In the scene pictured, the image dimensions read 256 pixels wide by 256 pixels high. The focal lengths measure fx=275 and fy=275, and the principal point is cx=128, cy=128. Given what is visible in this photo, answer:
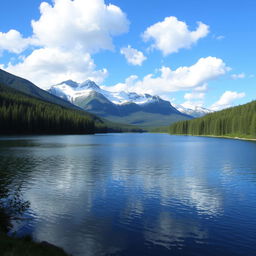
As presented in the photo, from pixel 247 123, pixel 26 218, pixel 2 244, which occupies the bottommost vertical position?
pixel 26 218

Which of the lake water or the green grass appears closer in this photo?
the green grass

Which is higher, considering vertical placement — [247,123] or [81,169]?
[247,123]

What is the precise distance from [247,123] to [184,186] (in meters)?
157

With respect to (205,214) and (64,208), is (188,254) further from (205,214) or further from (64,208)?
(64,208)

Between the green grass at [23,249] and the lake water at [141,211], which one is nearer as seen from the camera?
the green grass at [23,249]

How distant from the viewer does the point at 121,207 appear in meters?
28.5

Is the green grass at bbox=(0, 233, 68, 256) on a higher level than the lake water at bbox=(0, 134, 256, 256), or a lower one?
higher

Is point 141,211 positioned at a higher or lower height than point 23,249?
lower

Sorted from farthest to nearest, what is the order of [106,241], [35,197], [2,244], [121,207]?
1. [35,197]
2. [121,207]
3. [106,241]
4. [2,244]

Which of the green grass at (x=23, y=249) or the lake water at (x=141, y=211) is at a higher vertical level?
the green grass at (x=23, y=249)

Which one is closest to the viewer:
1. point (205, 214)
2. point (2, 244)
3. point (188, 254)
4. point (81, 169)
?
point (2, 244)

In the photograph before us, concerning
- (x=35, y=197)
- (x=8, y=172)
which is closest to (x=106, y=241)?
(x=35, y=197)

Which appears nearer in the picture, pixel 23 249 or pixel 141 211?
pixel 23 249

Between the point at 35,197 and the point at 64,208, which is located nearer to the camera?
the point at 64,208
